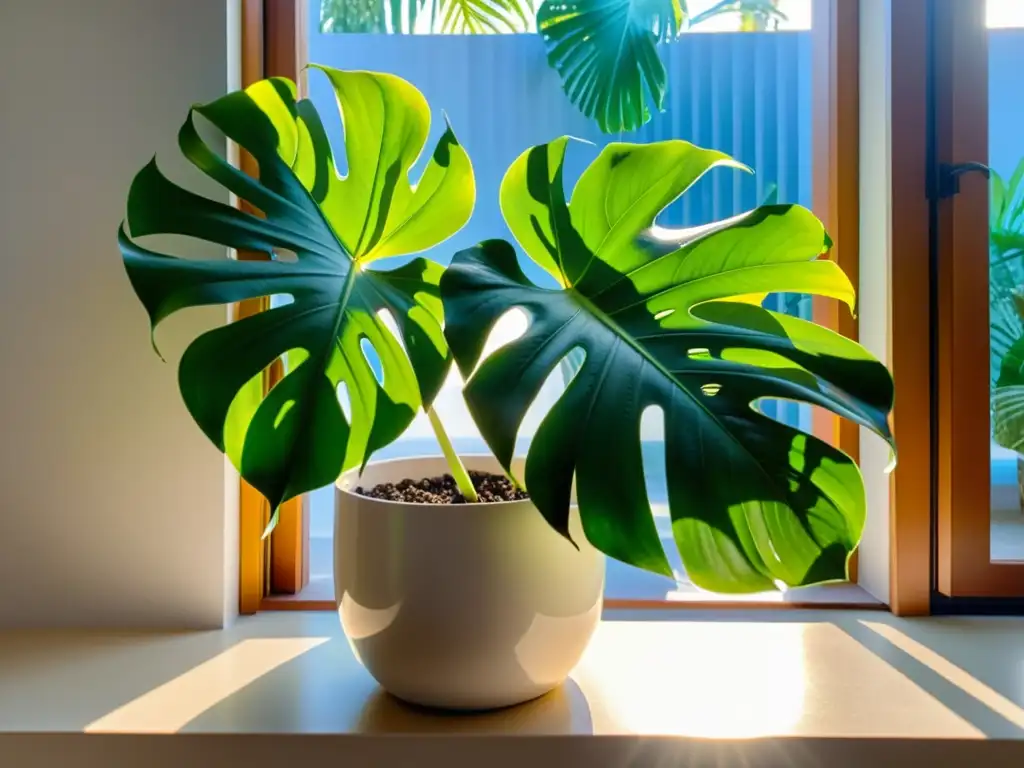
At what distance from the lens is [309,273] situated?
701 mm

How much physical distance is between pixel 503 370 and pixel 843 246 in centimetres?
72

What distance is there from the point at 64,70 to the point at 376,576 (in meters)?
0.74

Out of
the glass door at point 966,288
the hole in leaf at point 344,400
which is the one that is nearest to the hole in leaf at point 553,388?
the hole in leaf at point 344,400

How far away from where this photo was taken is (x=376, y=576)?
712 mm

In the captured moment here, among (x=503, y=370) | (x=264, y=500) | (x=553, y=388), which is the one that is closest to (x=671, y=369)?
(x=503, y=370)

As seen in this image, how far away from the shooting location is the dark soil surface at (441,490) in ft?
2.57

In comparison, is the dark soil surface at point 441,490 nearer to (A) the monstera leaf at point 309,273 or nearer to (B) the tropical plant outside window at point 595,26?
(A) the monstera leaf at point 309,273

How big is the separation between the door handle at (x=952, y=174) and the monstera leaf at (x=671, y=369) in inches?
16.5

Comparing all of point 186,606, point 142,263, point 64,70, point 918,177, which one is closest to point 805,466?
point 142,263

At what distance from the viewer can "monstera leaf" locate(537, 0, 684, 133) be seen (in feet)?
3.51

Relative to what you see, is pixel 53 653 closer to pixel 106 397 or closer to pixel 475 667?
pixel 106 397

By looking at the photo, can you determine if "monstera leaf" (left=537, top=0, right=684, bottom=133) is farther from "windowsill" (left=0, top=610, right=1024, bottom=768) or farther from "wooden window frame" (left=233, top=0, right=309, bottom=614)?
"windowsill" (left=0, top=610, right=1024, bottom=768)

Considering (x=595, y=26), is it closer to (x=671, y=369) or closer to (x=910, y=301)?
(x=910, y=301)

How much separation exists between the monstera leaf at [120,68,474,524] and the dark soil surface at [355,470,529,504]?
11cm
